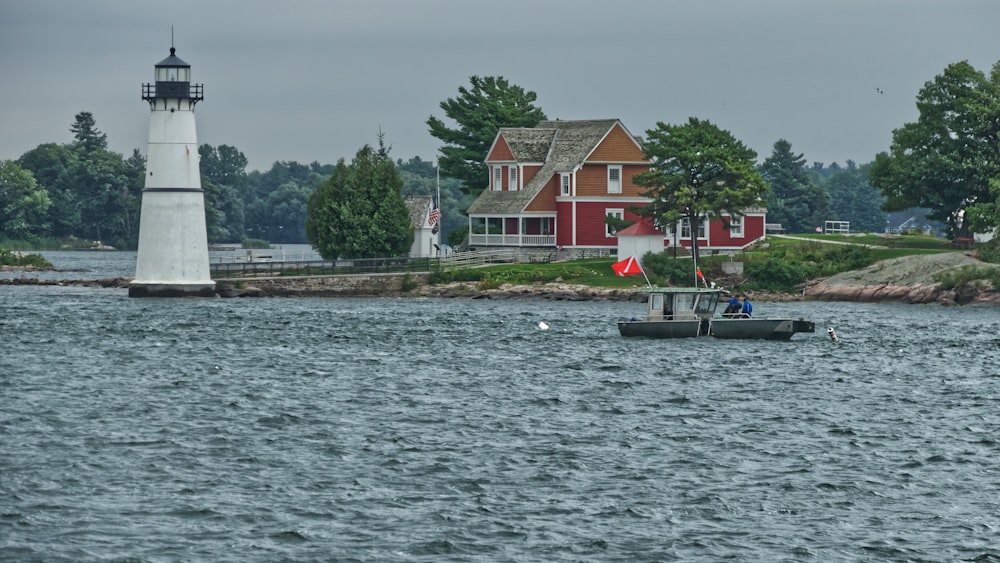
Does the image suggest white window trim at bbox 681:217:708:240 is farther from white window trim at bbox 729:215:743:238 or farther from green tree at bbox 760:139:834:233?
green tree at bbox 760:139:834:233

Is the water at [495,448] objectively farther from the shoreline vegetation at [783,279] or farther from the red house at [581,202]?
the red house at [581,202]

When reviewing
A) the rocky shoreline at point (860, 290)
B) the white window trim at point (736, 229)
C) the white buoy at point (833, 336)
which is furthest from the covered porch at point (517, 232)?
the white buoy at point (833, 336)

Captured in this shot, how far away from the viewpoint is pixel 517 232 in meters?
100

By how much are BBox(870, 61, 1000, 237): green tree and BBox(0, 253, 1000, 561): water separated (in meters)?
30.3

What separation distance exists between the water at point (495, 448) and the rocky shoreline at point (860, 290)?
20.2 m

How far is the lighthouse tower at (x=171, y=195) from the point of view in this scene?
81.0 m

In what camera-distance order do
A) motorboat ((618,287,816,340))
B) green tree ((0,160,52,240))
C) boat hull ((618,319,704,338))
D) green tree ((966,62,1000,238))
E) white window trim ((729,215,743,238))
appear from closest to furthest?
motorboat ((618,287,816,340))
boat hull ((618,319,704,338))
green tree ((966,62,1000,238))
white window trim ((729,215,743,238))
green tree ((0,160,52,240))

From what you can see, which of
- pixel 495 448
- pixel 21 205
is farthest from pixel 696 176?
pixel 21 205

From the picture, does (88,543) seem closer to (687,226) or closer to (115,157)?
(687,226)

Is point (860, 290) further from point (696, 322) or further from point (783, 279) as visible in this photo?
point (696, 322)

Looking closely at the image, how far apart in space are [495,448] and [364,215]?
Answer: 5983 cm

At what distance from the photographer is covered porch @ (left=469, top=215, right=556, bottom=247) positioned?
322 ft

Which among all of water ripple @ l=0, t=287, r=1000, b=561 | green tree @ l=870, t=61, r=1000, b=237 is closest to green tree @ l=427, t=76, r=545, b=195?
green tree @ l=870, t=61, r=1000, b=237

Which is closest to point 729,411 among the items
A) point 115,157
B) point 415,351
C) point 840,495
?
point 840,495
